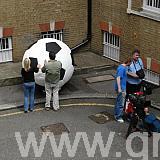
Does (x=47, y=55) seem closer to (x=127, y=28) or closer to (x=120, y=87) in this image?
(x=120, y=87)

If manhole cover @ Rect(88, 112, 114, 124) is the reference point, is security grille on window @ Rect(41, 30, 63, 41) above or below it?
above

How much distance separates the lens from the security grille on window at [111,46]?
48.6 ft

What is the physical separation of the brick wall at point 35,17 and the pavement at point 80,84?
2.52 feet

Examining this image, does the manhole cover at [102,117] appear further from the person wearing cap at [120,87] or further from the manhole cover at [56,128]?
the manhole cover at [56,128]

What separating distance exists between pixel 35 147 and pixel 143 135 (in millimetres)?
2583

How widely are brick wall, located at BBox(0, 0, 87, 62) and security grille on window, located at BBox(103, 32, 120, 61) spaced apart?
3.31ft

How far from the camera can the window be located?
12.7 metres

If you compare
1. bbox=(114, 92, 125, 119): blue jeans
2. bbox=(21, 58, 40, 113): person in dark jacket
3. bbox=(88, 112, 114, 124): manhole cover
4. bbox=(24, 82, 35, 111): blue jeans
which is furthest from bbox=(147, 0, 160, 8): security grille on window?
bbox=(24, 82, 35, 111): blue jeans

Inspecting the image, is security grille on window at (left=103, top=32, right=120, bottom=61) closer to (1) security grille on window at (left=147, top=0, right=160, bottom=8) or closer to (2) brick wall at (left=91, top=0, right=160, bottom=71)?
(2) brick wall at (left=91, top=0, right=160, bottom=71)

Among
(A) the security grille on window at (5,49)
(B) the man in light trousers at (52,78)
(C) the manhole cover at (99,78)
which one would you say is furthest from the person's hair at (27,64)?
(A) the security grille on window at (5,49)

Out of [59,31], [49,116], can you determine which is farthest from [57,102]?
[59,31]

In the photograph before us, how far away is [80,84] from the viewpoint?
13.5m

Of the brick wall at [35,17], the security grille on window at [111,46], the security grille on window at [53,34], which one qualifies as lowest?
the security grille on window at [111,46]

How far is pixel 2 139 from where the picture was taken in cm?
1010
